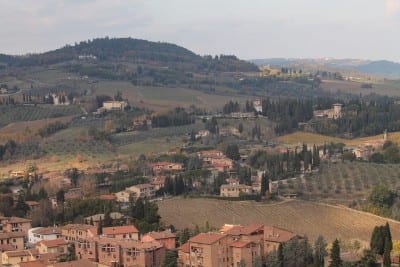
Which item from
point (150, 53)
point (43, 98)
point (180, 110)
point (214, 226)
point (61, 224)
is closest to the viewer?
point (214, 226)

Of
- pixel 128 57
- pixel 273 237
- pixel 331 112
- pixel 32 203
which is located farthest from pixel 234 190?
pixel 128 57

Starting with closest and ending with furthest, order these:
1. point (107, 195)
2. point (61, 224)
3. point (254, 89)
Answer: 1. point (61, 224)
2. point (107, 195)
3. point (254, 89)

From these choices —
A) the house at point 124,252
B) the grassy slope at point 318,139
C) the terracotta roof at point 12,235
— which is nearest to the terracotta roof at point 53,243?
the house at point 124,252

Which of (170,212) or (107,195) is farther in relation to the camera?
(107,195)

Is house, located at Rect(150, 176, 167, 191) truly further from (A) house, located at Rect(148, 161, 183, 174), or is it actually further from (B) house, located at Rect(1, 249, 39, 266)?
(B) house, located at Rect(1, 249, 39, 266)

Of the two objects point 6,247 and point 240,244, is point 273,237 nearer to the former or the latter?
point 240,244

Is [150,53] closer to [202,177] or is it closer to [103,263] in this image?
[202,177]

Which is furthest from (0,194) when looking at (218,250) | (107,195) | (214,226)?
(218,250)
